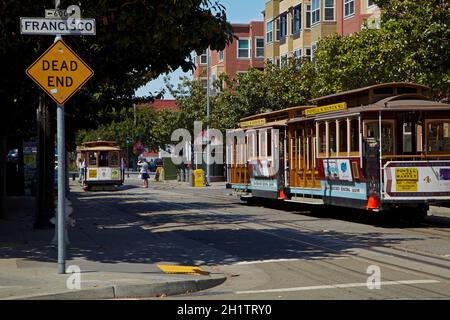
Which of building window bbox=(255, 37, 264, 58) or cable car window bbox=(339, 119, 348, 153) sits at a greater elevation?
building window bbox=(255, 37, 264, 58)

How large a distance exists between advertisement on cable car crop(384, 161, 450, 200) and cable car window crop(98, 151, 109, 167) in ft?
95.5

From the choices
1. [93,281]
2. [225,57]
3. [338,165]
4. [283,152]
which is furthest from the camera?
[225,57]

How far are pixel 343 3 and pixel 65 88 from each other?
3727 cm

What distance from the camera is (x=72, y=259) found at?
42.2 feet

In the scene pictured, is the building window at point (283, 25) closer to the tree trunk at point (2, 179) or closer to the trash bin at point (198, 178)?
the trash bin at point (198, 178)

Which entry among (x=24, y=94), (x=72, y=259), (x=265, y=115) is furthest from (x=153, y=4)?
(x=265, y=115)

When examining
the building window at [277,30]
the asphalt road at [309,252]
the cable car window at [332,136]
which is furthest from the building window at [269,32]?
the cable car window at [332,136]

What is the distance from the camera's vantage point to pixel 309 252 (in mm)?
14586

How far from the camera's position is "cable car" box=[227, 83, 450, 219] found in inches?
752

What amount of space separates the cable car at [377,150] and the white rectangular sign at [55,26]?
1053 cm

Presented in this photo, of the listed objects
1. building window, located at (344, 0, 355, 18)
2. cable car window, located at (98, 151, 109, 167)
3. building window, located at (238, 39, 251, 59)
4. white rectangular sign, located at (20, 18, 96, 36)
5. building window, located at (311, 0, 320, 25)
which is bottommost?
cable car window, located at (98, 151, 109, 167)

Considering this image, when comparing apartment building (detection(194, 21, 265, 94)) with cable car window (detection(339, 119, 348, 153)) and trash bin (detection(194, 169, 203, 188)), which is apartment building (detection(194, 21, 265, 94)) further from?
cable car window (detection(339, 119, 348, 153))

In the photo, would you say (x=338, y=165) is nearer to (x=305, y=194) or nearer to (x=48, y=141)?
(x=305, y=194)

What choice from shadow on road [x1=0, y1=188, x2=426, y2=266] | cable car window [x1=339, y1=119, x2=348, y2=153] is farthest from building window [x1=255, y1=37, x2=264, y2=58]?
cable car window [x1=339, y1=119, x2=348, y2=153]
